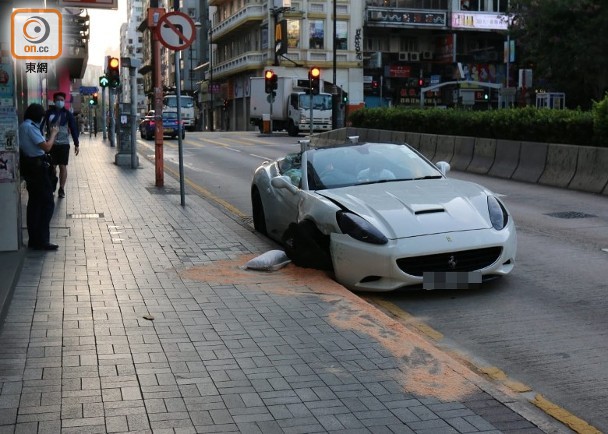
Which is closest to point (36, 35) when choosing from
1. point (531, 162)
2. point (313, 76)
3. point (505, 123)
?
point (531, 162)

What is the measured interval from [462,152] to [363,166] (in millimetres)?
13026

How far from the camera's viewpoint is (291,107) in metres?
47.2

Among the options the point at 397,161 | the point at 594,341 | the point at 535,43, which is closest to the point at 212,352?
the point at 594,341

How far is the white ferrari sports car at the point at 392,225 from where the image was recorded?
7.62 meters

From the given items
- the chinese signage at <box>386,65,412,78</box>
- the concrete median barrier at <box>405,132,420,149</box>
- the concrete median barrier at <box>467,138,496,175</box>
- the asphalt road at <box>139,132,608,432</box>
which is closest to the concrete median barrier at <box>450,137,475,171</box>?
the concrete median barrier at <box>467,138,496,175</box>

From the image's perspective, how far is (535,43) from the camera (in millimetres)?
49688

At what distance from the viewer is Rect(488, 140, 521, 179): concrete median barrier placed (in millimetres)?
19411

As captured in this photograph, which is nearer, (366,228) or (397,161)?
(366,228)

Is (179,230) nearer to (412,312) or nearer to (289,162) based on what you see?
(289,162)

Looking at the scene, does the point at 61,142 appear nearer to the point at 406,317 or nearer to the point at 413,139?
the point at 406,317

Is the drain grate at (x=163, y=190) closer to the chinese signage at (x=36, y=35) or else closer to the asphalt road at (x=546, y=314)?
the asphalt road at (x=546, y=314)

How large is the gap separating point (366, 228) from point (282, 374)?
274cm

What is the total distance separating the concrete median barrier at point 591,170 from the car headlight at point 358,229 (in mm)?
9312

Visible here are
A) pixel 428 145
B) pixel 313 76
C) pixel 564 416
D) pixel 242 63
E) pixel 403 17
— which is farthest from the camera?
pixel 242 63
